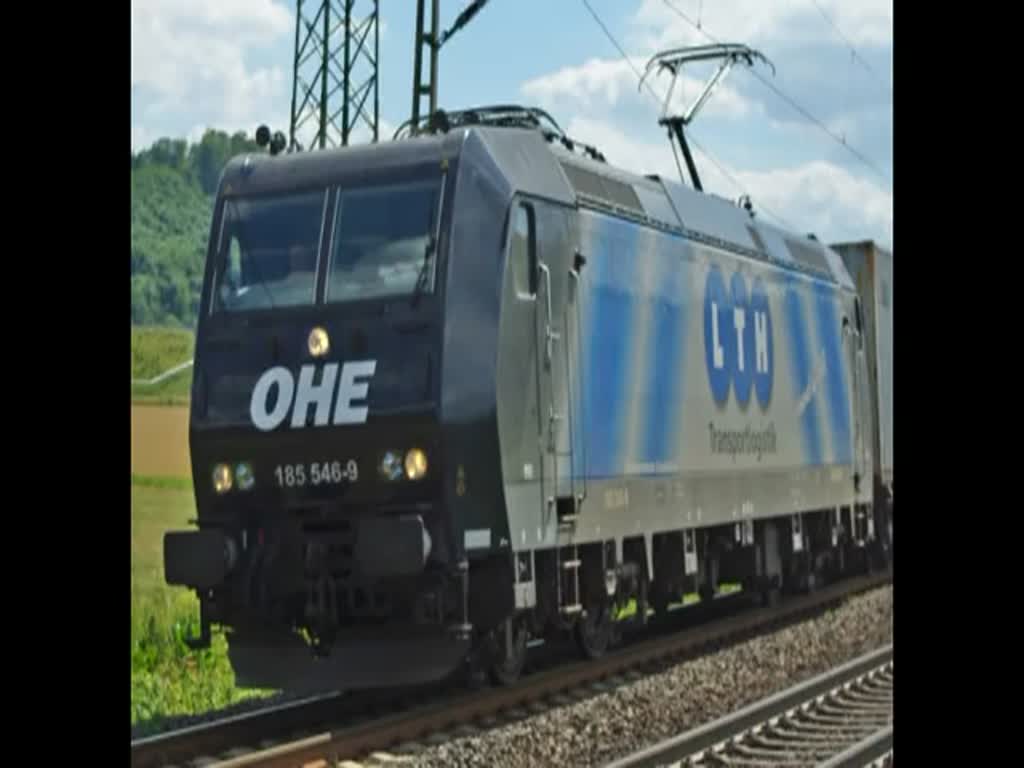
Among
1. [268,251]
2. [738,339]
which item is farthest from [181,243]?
[738,339]

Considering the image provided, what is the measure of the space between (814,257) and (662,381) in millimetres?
5633

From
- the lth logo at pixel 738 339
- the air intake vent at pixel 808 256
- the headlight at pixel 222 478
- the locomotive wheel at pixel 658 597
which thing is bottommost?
the locomotive wheel at pixel 658 597

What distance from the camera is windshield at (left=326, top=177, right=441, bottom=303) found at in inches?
397

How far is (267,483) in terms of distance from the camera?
9.98 metres

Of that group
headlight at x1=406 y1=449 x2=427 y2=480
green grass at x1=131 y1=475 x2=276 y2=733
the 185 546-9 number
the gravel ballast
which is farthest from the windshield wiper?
the gravel ballast

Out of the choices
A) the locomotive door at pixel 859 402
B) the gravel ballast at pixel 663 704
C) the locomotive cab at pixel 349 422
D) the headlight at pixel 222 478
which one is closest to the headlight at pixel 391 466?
the locomotive cab at pixel 349 422

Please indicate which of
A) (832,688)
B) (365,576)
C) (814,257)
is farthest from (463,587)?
→ (814,257)

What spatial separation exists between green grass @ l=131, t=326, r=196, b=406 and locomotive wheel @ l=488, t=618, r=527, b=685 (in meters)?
2.54

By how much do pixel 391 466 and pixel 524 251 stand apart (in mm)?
1763

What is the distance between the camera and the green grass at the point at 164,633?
1060 centimetres

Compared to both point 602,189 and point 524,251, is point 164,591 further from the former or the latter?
point 602,189

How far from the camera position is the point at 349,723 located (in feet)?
32.4

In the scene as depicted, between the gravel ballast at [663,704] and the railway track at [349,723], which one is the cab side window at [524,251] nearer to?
the railway track at [349,723]

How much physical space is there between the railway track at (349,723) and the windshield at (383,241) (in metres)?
2.51
